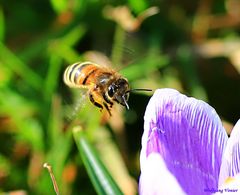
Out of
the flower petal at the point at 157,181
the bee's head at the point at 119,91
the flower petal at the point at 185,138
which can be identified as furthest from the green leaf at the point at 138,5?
the flower petal at the point at 157,181

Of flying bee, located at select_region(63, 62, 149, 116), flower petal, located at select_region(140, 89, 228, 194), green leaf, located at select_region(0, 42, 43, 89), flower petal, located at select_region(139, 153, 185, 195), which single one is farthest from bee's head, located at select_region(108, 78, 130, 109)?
green leaf, located at select_region(0, 42, 43, 89)

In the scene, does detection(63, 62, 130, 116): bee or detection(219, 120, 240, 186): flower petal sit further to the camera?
detection(63, 62, 130, 116): bee

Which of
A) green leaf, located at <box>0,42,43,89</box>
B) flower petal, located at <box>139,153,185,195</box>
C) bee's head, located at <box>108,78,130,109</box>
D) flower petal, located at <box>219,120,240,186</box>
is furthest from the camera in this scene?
green leaf, located at <box>0,42,43,89</box>

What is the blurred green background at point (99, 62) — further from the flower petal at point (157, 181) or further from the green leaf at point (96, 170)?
the flower petal at point (157, 181)

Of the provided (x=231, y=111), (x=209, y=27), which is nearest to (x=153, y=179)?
(x=231, y=111)

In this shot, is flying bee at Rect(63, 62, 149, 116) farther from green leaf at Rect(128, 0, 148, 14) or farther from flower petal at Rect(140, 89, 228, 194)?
green leaf at Rect(128, 0, 148, 14)

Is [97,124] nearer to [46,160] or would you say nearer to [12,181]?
[46,160]
